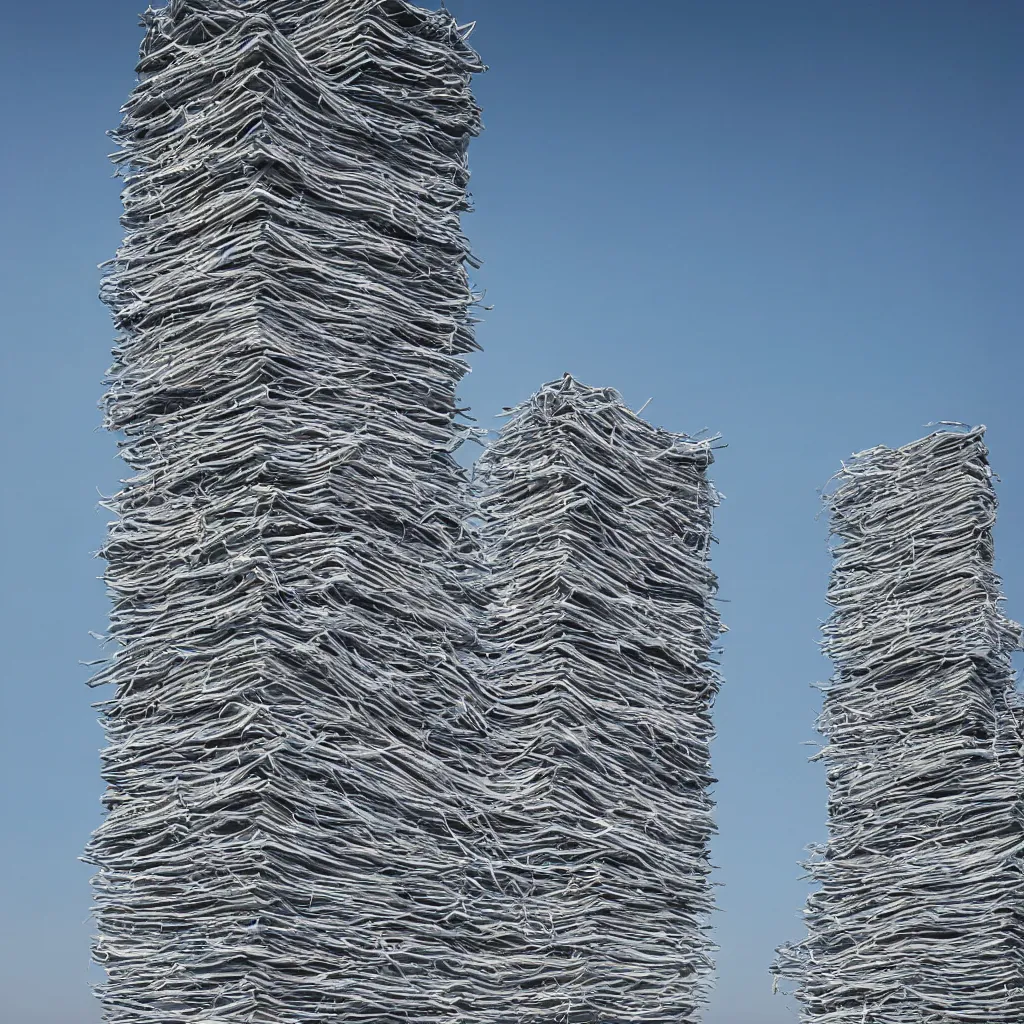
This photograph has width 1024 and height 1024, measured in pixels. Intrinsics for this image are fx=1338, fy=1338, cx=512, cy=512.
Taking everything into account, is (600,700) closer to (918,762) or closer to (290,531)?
(290,531)

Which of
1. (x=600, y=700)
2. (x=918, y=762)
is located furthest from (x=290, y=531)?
A: (x=918, y=762)

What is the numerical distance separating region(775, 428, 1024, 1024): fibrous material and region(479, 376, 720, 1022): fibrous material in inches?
31.2

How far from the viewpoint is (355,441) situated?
1590mm

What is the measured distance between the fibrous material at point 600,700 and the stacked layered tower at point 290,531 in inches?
5.0

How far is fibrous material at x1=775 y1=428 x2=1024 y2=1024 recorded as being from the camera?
8.06 feet

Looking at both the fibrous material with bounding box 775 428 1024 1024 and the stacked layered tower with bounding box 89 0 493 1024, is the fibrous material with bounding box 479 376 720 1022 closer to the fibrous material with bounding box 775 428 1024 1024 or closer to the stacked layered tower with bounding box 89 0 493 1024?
the stacked layered tower with bounding box 89 0 493 1024

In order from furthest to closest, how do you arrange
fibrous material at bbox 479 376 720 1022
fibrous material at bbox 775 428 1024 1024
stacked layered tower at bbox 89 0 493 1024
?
1. fibrous material at bbox 775 428 1024 1024
2. fibrous material at bbox 479 376 720 1022
3. stacked layered tower at bbox 89 0 493 1024

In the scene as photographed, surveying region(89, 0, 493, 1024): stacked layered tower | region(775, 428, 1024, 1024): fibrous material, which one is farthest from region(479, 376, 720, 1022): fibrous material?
region(775, 428, 1024, 1024): fibrous material

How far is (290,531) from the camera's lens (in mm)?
1537

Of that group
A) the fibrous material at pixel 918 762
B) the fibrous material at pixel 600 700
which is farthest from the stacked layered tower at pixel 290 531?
the fibrous material at pixel 918 762

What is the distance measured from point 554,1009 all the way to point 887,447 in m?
1.64

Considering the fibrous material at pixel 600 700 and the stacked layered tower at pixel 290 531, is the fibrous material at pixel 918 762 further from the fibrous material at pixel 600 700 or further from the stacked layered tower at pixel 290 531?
the stacked layered tower at pixel 290 531

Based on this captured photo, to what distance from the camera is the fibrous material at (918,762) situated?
246 centimetres

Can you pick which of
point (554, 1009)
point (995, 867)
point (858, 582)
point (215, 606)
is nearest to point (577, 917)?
point (554, 1009)
